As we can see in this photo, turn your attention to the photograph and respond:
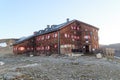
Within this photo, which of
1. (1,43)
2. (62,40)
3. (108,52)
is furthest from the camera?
(1,43)

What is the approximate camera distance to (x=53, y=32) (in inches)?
1757

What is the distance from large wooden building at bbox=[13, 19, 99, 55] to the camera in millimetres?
42625

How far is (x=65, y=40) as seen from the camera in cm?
4325

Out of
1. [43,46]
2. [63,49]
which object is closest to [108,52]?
[63,49]

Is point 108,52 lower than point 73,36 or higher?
lower

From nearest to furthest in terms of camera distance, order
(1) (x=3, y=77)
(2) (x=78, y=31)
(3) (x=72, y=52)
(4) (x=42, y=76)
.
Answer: (1) (x=3, y=77), (4) (x=42, y=76), (3) (x=72, y=52), (2) (x=78, y=31)

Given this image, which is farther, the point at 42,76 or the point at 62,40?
the point at 62,40

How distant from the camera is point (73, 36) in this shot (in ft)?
148

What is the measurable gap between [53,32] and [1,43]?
28363 millimetres

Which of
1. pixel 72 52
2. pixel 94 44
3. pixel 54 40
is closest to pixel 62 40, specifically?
pixel 54 40

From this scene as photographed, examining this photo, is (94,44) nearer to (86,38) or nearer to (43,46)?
(86,38)

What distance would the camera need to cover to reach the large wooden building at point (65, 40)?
42.6 meters

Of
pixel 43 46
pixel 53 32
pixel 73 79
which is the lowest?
pixel 73 79

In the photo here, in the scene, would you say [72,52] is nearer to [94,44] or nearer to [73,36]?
[73,36]
